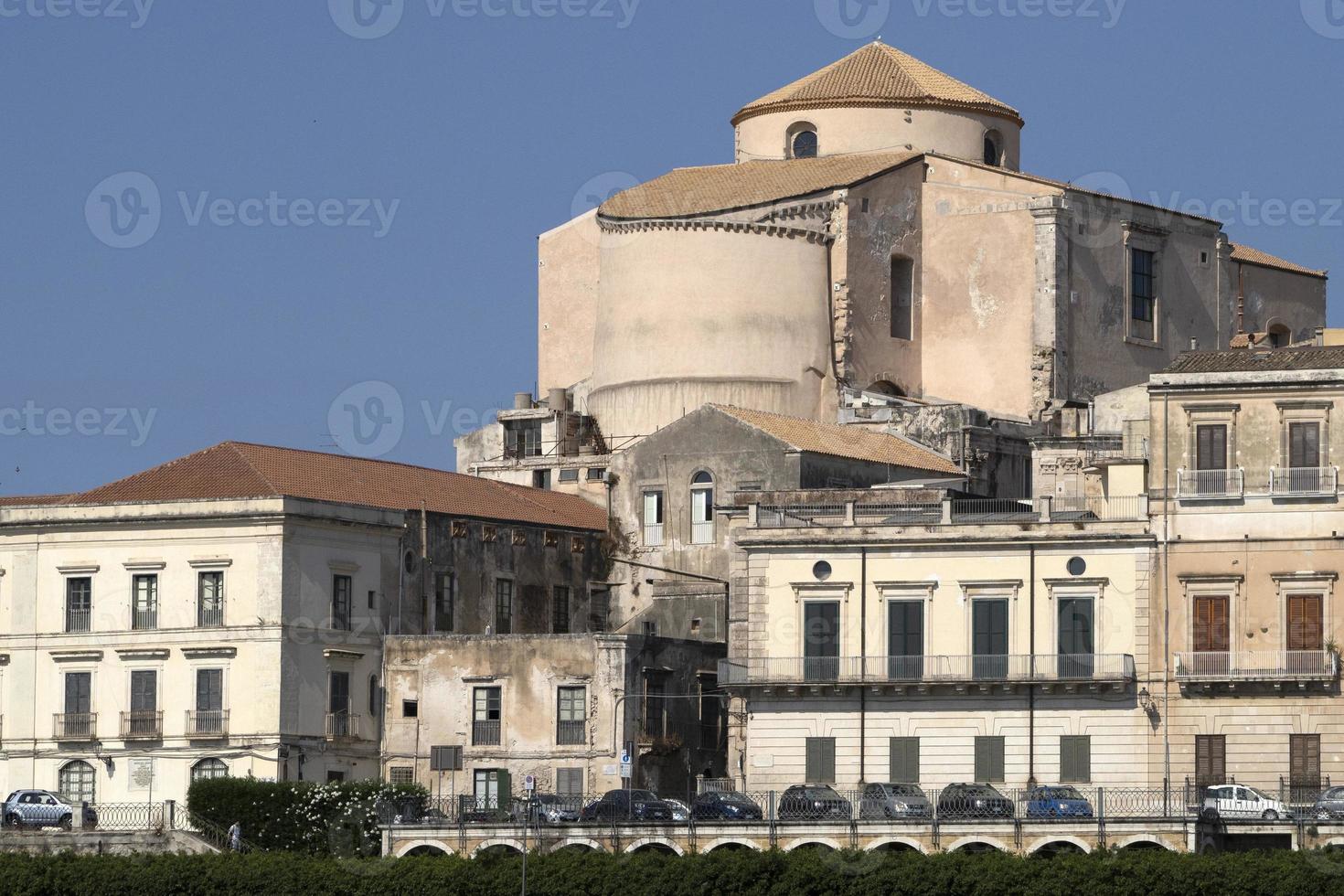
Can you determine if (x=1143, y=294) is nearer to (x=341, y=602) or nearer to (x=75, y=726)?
(x=341, y=602)

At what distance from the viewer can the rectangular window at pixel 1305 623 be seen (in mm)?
72188

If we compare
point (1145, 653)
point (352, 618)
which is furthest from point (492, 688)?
point (1145, 653)

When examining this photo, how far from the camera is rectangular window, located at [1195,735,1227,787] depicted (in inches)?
2837

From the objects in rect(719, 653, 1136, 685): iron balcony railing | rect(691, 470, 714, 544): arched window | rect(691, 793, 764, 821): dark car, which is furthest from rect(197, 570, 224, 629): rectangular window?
rect(691, 793, 764, 821): dark car

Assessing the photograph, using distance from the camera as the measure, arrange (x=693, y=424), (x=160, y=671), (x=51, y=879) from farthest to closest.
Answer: (x=693, y=424)
(x=160, y=671)
(x=51, y=879)

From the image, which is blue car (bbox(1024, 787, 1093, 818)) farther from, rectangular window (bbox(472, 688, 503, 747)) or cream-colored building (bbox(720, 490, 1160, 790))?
rectangular window (bbox(472, 688, 503, 747))

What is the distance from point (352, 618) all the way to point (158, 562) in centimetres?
473

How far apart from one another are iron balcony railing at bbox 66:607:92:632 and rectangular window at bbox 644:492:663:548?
1473cm

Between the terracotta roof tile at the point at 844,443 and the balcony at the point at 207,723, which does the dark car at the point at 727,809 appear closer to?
the balcony at the point at 207,723

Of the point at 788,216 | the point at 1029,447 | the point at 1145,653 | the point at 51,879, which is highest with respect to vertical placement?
the point at 788,216

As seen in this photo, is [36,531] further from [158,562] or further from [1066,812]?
[1066,812]

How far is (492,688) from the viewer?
79688 millimetres

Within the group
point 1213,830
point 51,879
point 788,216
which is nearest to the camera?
point 1213,830

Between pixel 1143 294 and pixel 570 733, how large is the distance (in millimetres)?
25862
